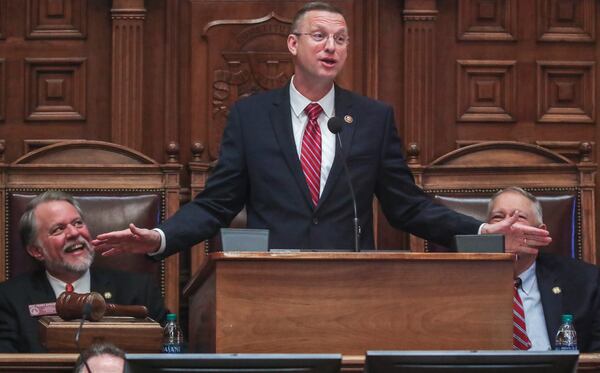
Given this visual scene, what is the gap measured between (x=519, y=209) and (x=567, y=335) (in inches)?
24.4

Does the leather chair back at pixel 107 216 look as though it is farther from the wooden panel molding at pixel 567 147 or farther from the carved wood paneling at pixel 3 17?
the wooden panel molding at pixel 567 147

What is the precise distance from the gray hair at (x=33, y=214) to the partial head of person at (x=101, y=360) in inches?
71.6

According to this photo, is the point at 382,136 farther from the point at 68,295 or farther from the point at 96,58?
the point at 96,58

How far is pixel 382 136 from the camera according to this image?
175 inches

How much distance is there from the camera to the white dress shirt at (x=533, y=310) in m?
4.77

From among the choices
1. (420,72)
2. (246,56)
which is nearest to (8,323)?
(246,56)

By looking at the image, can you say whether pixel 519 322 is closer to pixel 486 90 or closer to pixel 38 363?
pixel 486 90

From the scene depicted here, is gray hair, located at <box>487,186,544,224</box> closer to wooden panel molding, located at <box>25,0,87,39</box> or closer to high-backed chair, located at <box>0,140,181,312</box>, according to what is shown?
high-backed chair, located at <box>0,140,181,312</box>

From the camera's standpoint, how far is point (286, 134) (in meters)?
4.40

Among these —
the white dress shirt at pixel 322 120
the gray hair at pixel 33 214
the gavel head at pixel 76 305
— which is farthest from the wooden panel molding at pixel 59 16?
the gavel head at pixel 76 305

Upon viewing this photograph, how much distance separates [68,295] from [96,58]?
2.10 metres

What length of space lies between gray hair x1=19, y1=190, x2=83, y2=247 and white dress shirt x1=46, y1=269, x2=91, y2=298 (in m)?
0.18

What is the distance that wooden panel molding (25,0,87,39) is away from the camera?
5852mm

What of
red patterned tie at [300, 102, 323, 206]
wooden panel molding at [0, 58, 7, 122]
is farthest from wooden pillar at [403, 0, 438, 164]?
wooden panel molding at [0, 58, 7, 122]
